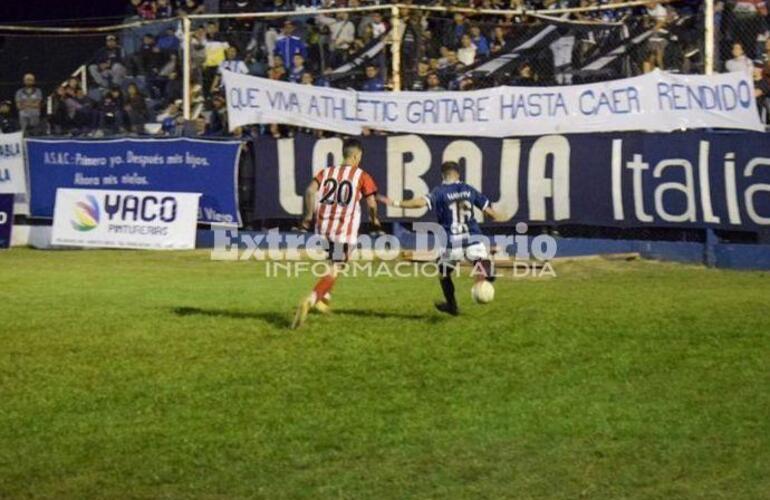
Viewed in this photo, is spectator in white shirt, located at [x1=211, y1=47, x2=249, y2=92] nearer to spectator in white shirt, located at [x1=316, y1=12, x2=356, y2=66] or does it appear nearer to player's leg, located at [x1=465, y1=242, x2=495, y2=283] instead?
spectator in white shirt, located at [x1=316, y1=12, x2=356, y2=66]

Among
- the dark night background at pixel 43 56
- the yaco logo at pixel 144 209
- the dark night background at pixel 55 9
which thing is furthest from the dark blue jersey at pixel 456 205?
the dark night background at pixel 55 9

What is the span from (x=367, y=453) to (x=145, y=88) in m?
16.1

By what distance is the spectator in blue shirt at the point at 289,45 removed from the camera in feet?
76.6

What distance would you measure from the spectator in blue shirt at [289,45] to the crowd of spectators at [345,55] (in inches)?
0.7

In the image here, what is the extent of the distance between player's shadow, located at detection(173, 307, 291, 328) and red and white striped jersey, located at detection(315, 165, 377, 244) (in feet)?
3.48

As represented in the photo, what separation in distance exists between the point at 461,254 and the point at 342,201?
4.69 ft

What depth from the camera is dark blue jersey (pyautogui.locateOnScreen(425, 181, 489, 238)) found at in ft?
48.1

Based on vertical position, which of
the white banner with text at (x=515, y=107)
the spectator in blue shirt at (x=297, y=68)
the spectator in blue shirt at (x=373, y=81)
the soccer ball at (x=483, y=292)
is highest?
the spectator in blue shirt at (x=297, y=68)

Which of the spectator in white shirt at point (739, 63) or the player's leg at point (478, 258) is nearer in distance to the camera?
the player's leg at point (478, 258)

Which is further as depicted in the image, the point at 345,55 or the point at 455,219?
the point at 345,55

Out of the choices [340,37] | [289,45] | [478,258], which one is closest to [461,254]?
[478,258]

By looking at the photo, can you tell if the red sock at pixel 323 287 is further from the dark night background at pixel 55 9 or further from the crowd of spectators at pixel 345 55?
the dark night background at pixel 55 9

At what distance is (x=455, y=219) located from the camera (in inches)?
581

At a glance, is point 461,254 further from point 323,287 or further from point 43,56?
point 43,56
